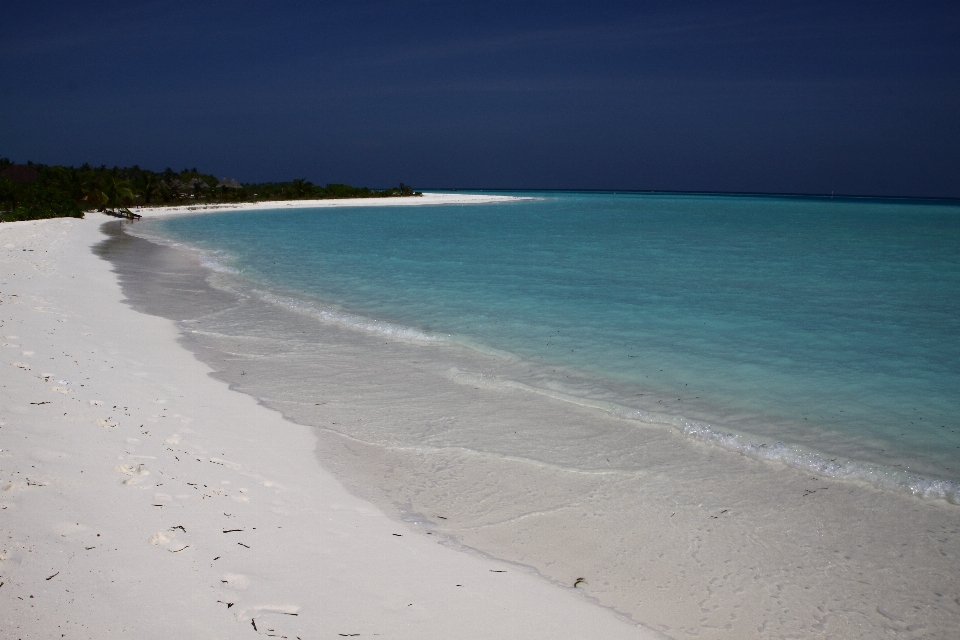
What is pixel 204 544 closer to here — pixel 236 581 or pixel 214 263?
pixel 236 581

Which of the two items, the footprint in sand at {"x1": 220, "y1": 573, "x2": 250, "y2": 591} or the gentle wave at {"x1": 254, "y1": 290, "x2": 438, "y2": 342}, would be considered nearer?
the footprint in sand at {"x1": 220, "y1": 573, "x2": 250, "y2": 591}

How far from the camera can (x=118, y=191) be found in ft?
142

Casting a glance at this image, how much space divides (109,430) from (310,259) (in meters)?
15.7

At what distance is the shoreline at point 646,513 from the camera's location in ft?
11.9

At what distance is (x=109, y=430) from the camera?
5.01 metres

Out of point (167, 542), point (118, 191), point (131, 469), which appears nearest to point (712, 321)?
point (131, 469)

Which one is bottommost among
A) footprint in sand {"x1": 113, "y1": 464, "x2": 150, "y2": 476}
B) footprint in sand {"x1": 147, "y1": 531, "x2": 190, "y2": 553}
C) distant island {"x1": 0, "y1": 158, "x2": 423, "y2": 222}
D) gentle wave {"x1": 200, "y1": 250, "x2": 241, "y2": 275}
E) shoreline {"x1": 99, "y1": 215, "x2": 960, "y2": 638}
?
shoreline {"x1": 99, "y1": 215, "x2": 960, "y2": 638}

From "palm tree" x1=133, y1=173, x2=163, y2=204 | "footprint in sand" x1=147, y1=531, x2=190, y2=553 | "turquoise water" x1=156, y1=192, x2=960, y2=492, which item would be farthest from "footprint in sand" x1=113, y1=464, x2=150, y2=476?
"palm tree" x1=133, y1=173, x2=163, y2=204

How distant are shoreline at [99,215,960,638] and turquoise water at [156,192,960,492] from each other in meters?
0.73

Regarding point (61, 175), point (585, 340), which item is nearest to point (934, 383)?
point (585, 340)

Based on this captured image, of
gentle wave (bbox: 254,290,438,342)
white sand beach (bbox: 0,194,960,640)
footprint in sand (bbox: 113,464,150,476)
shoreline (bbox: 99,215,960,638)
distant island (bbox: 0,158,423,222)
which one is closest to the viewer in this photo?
white sand beach (bbox: 0,194,960,640)

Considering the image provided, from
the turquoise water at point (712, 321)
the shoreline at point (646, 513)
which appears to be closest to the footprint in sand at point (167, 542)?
the shoreline at point (646, 513)

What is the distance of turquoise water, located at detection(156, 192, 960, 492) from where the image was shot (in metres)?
6.53

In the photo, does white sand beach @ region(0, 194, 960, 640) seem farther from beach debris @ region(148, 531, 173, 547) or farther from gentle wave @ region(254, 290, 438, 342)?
gentle wave @ region(254, 290, 438, 342)
